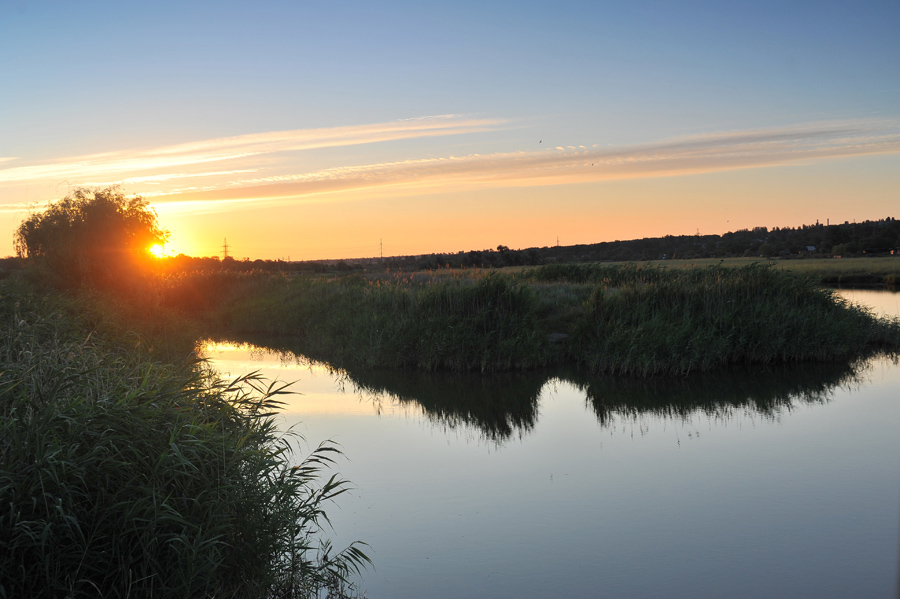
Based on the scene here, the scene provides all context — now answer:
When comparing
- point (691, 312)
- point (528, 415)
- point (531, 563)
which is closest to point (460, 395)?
point (528, 415)

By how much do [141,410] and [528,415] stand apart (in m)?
7.23

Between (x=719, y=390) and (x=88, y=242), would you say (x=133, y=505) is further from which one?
(x=88, y=242)

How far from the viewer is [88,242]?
18.5 metres

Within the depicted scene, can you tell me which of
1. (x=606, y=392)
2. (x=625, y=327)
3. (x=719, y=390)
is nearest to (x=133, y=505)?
(x=606, y=392)

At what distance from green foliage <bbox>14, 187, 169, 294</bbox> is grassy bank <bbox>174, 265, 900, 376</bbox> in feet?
23.4

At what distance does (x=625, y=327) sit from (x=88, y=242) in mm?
14889

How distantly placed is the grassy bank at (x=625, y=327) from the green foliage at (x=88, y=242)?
23.4ft

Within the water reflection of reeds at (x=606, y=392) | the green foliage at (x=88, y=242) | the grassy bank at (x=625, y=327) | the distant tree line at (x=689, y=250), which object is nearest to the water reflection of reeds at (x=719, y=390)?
the water reflection of reeds at (x=606, y=392)

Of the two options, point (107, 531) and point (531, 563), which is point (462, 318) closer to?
point (531, 563)

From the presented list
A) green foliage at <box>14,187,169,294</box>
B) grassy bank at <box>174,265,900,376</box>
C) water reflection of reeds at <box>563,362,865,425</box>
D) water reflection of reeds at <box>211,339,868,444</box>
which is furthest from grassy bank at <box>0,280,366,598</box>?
green foliage at <box>14,187,169,294</box>

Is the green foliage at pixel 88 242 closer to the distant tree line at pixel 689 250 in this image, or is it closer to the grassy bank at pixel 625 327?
the grassy bank at pixel 625 327

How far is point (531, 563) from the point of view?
5.37 m

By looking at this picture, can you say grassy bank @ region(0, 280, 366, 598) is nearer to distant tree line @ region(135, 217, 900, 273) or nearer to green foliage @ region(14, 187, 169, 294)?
green foliage @ region(14, 187, 169, 294)

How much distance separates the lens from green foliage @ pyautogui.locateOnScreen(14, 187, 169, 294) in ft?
60.1
